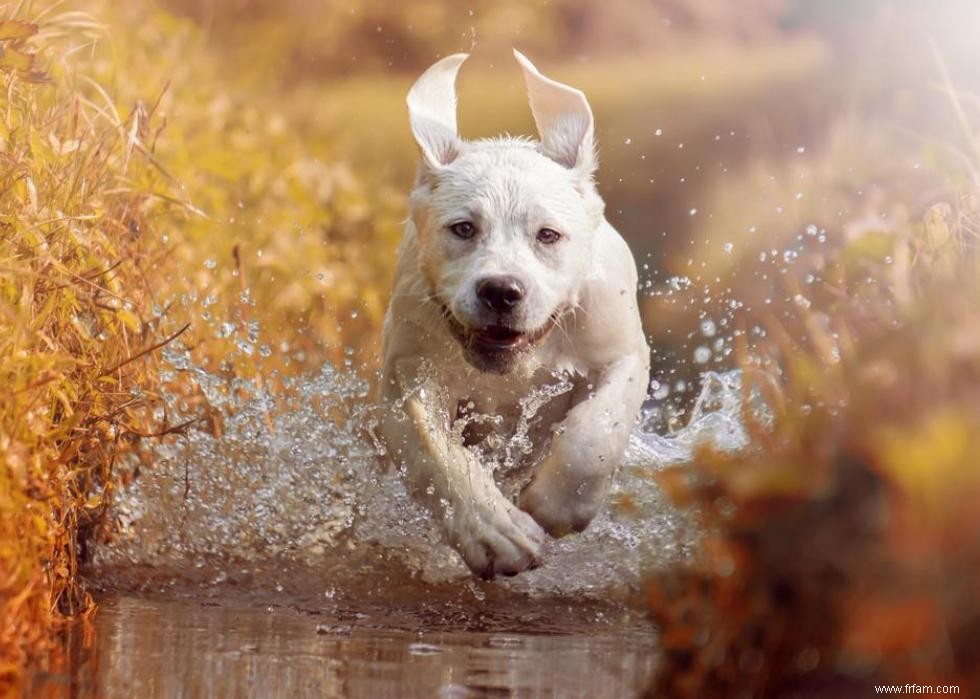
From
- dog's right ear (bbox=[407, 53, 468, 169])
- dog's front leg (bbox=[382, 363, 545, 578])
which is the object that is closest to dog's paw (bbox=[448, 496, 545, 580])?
dog's front leg (bbox=[382, 363, 545, 578])

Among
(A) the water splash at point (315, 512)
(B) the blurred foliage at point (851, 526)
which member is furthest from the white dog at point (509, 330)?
(B) the blurred foliage at point (851, 526)

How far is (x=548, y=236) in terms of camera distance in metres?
4.52

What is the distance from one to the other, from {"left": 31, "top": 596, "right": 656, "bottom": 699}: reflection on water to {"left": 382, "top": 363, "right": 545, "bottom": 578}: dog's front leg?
22 cm

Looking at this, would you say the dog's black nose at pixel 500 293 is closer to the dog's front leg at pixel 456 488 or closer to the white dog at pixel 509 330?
the white dog at pixel 509 330

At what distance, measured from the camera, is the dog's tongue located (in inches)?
171

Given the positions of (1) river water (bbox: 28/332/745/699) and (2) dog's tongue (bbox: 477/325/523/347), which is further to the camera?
(2) dog's tongue (bbox: 477/325/523/347)

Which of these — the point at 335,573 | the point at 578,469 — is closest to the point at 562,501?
the point at 578,469

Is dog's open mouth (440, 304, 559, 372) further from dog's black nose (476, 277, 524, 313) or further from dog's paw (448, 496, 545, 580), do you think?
dog's paw (448, 496, 545, 580)

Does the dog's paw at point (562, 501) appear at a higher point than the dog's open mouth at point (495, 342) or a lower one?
lower

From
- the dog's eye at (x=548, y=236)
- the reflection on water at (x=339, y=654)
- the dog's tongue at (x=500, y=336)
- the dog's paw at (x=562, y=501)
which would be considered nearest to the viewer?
the reflection on water at (x=339, y=654)

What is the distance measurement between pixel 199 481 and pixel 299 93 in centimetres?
458

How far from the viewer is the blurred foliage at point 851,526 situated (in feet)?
5.48

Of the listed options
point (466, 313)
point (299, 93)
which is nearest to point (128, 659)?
point (466, 313)

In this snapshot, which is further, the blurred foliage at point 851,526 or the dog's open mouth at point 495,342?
the dog's open mouth at point 495,342
